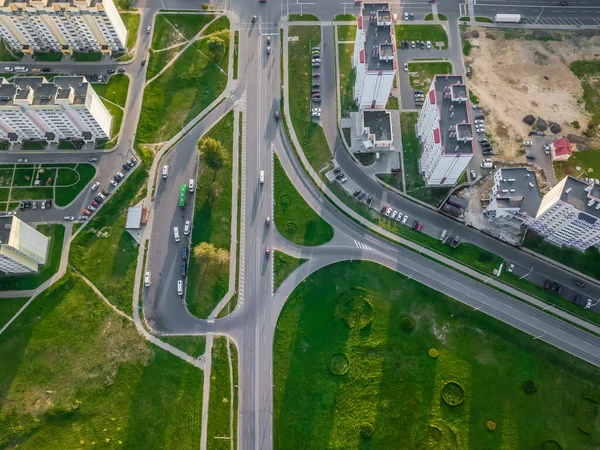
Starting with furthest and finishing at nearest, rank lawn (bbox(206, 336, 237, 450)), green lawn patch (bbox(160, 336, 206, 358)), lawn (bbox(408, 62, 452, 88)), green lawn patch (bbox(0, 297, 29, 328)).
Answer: lawn (bbox(408, 62, 452, 88)), green lawn patch (bbox(0, 297, 29, 328)), green lawn patch (bbox(160, 336, 206, 358)), lawn (bbox(206, 336, 237, 450))

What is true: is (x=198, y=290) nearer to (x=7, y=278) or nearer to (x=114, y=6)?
(x=7, y=278)

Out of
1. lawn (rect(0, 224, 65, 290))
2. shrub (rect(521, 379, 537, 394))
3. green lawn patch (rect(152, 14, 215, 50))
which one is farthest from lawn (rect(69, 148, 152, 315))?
shrub (rect(521, 379, 537, 394))

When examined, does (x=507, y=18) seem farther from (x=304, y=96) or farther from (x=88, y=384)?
(x=88, y=384)

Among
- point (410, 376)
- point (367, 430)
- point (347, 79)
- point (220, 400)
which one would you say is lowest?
point (367, 430)

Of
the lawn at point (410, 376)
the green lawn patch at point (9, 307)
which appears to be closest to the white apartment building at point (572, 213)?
the lawn at point (410, 376)

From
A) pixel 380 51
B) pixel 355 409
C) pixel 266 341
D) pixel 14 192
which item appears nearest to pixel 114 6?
pixel 14 192

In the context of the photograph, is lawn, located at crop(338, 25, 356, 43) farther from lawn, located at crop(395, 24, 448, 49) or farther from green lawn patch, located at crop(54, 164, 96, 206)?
green lawn patch, located at crop(54, 164, 96, 206)

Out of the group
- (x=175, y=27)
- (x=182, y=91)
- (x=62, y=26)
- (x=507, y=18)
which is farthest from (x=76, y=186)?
(x=507, y=18)
